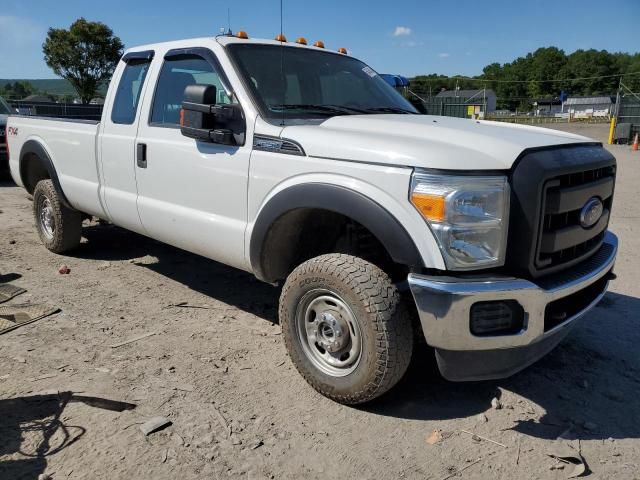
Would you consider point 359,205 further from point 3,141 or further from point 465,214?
point 3,141

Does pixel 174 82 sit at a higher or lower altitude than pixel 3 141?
higher

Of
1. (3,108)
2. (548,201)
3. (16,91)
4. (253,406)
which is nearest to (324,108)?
(548,201)

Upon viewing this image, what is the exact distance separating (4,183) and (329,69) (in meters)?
9.43

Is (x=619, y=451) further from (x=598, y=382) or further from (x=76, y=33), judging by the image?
(x=76, y=33)

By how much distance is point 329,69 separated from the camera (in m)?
4.26

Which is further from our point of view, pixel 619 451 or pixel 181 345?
pixel 181 345

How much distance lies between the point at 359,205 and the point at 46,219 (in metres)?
4.49

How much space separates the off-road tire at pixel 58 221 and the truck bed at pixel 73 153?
0.97ft

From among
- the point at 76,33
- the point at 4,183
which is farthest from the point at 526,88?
the point at 4,183

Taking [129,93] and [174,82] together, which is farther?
[129,93]

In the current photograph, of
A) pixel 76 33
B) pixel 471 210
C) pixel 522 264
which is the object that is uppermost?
pixel 76 33

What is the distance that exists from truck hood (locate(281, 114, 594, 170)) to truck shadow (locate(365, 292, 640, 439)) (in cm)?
141

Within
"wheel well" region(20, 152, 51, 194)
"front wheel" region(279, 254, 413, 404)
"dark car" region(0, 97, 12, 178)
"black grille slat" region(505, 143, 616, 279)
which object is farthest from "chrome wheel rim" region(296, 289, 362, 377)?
"dark car" region(0, 97, 12, 178)

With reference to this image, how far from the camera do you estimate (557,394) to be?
10.8 feet
